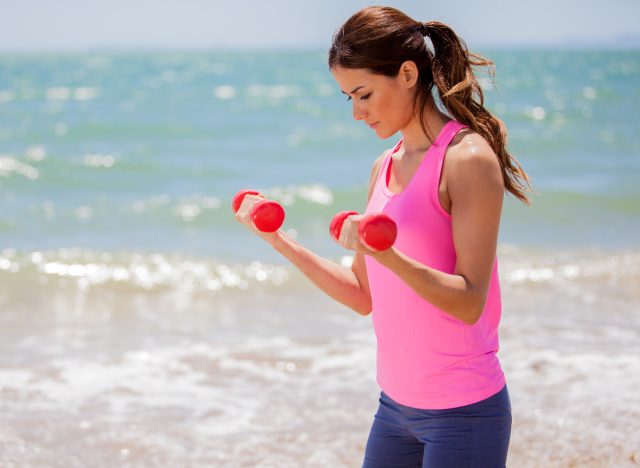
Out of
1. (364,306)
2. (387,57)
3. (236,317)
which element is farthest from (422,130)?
(236,317)

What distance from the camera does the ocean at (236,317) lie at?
461 centimetres

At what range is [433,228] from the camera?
2127mm

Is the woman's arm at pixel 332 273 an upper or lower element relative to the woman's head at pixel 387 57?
lower

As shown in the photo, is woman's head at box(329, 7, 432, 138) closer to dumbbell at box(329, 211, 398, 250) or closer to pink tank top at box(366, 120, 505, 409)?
pink tank top at box(366, 120, 505, 409)

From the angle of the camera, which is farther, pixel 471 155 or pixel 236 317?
pixel 236 317

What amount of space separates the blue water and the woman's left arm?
6.46 ft

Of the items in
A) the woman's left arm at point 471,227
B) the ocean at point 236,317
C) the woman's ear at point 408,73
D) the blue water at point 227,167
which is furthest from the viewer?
the blue water at point 227,167

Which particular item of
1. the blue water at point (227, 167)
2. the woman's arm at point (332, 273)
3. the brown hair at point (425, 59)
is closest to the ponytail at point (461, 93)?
the brown hair at point (425, 59)

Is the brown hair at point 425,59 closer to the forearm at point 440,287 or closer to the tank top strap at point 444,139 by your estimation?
the tank top strap at point 444,139

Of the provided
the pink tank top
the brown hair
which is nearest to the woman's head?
the brown hair

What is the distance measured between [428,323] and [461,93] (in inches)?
22.5

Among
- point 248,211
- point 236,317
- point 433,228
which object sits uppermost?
point 433,228

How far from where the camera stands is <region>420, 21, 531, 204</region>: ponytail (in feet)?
7.37

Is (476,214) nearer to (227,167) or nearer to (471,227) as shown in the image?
(471,227)
